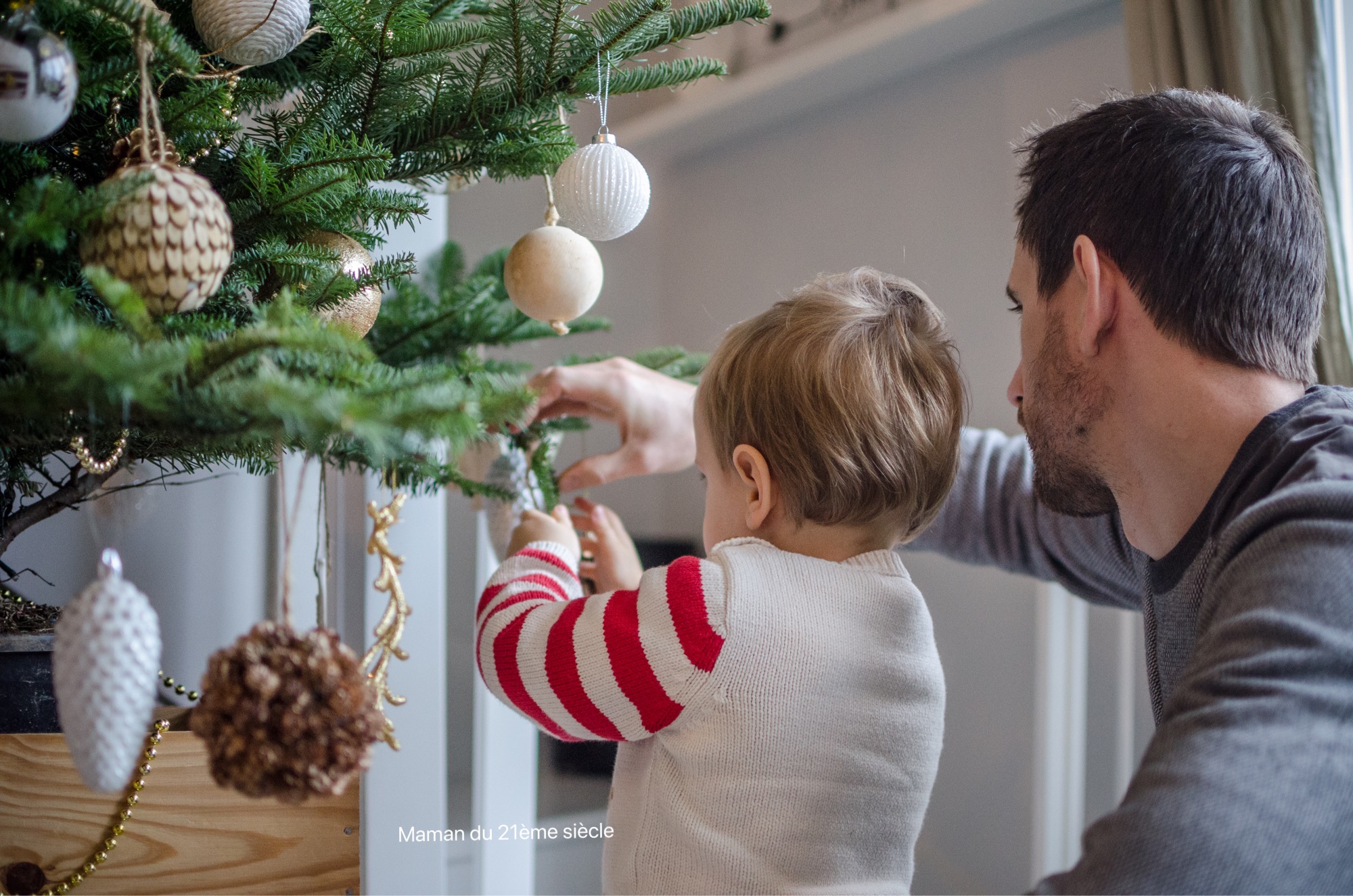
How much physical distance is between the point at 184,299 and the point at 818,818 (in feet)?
1.93

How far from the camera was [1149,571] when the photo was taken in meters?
0.92

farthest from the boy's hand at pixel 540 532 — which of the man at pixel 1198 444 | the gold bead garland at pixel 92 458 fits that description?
the gold bead garland at pixel 92 458

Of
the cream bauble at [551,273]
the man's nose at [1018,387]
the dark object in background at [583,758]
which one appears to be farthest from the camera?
the dark object in background at [583,758]

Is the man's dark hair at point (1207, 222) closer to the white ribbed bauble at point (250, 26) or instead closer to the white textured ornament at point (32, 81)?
the white ribbed bauble at point (250, 26)

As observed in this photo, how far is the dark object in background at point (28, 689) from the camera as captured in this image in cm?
65

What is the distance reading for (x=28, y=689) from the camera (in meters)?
0.66

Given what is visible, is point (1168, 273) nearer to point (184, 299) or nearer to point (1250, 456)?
point (1250, 456)

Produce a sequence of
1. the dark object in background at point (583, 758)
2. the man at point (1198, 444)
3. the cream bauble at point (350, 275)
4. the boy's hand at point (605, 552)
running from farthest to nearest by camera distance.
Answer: the dark object in background at point (583, 758)
the boy's hand at point (605, 552)
the cream bauble at point (350, 275)
the man at point (1198, 444)

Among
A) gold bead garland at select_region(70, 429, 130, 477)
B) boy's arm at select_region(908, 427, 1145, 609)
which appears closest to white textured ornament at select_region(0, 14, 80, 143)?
gold bead garland at select_region(70, 429, 130, 477)

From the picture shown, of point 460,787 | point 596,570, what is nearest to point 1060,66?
point 596,570

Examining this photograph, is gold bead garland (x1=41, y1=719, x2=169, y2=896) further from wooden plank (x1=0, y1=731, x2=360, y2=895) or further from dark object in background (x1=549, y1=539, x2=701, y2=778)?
dark object in background (x1=549, y1=539, x2=701, y2=778)

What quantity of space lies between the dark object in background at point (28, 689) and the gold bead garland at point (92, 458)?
0.54 feet

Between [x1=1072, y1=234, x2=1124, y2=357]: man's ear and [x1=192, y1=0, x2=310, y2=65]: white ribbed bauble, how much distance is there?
2.15ft

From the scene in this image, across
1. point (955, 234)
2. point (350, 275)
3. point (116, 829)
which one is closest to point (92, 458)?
point (350, 275)
